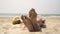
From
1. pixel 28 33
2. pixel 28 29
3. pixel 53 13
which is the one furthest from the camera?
pixel 53 13

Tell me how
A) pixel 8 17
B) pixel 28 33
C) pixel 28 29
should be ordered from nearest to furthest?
pixel 28 33
pixel 28 29
pixel 8 17

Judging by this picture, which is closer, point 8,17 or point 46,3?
point 8,17

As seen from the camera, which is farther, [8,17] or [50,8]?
[50,8]

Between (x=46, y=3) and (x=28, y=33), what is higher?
(x=46, y=3)

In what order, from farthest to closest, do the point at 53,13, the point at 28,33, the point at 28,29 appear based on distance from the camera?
the point at 53,13
the point at 28,29
the point at 28,33

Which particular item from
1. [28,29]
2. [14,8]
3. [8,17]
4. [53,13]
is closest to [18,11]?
Answer: [14,8]

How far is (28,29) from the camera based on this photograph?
137 centimetres

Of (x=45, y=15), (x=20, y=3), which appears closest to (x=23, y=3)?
(x=20, y=3)

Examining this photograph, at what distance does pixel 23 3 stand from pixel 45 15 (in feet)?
1.39

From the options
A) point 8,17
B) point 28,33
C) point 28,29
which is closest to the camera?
point 28,33

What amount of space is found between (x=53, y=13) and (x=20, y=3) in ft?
1.91

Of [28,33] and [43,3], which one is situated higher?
[43,3]

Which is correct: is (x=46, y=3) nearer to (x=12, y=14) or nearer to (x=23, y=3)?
(x=23, y=3)

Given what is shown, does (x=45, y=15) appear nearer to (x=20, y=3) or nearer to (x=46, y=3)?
(x=46, y=3)
